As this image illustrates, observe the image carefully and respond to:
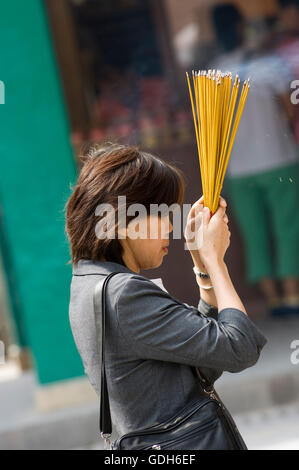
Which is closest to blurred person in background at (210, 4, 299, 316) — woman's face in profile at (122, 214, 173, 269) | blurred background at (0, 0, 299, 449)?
blurred background at (0, 0, 299, 449)

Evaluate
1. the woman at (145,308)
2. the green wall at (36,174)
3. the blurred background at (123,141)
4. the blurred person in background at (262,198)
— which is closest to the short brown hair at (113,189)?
the woman at (145,308)

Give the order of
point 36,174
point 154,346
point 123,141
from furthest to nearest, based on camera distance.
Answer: point 36,174 → point 123,141 → point 154,346

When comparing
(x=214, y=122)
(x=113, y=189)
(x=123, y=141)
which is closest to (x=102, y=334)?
(x=113, y=189)

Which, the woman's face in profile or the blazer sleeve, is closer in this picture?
the blazer sleeve

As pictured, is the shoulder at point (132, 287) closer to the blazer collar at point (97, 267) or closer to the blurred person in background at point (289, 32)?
the blazer collar at point (97, 267)

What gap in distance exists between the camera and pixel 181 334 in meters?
1.40

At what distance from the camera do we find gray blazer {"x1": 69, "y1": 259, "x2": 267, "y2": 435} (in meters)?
1.40

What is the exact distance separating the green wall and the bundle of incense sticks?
2166 mm

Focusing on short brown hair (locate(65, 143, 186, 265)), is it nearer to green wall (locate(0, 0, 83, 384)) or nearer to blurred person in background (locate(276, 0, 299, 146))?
green wall (locate(0, 0, 83, 384))

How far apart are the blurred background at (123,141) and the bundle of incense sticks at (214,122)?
1.41m

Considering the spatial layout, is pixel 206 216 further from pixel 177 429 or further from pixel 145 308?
pixel 177 429

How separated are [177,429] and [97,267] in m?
0.35

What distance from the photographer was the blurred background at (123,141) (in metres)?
3.64

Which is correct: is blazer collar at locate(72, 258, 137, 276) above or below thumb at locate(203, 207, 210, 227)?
below
